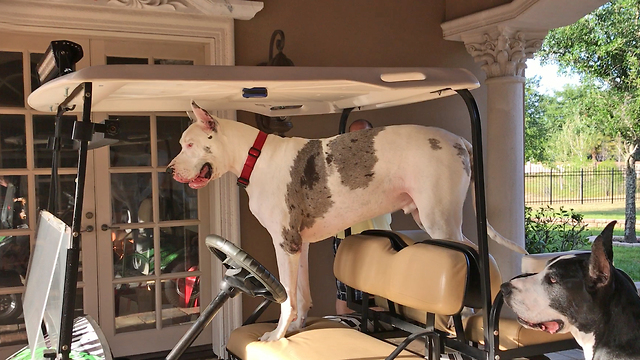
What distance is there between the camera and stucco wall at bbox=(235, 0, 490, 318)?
4754 mm

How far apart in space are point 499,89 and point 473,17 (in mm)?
689

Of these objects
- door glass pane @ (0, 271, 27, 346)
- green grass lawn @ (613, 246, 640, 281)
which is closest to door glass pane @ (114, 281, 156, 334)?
door glass pane @ (0, 271, 27, 346)

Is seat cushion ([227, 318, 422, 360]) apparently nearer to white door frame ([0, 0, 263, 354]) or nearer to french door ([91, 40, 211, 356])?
white door frame ([0, 0, 263, 354])

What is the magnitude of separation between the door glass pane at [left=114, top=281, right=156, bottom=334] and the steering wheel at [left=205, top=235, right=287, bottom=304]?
9.44 ft

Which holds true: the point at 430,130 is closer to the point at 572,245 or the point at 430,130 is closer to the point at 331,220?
the point at 331,220

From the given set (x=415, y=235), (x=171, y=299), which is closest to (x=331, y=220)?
(x=415, y=235)

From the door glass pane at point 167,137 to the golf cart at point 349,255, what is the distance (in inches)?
71.7

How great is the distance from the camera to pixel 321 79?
2104mm

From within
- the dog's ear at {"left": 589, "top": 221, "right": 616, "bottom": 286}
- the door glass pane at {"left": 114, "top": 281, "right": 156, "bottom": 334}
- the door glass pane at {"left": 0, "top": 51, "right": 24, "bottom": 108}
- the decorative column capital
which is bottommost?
the door glass pane at {"left": 114, "top": 281, "right": 156, "bottom": 334}

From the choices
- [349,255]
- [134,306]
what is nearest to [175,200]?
[134,306]

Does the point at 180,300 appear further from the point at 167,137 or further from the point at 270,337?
the point at 270,337

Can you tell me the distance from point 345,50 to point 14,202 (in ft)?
9.77

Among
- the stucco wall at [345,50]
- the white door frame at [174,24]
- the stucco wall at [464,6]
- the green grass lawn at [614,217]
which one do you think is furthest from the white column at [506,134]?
the green grass lawn at [614,217]

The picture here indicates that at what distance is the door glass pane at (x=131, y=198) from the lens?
14.8 ft
